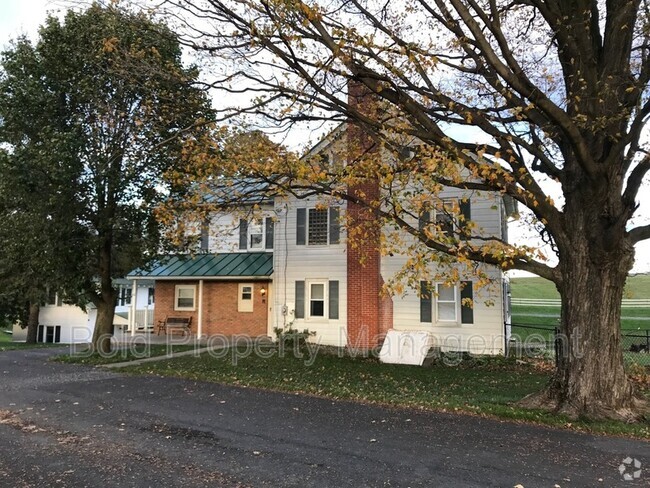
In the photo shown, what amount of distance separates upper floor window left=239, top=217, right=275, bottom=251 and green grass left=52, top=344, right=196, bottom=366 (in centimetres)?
509

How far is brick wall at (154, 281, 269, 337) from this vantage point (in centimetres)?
1989

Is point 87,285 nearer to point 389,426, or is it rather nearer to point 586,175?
point 389,426

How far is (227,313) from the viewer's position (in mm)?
20328

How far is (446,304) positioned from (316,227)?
5.71 meters

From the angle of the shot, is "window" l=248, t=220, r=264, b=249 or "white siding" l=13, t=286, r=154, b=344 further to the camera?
"white siding" l=13, t=286, r=154, b=344

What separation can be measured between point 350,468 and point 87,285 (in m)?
13.3

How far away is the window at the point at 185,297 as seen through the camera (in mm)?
21219

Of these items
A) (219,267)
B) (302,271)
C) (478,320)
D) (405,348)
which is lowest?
(405,348)

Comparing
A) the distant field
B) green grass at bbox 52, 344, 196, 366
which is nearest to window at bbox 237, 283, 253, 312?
green grass at bbox 52, 344, 196, 366

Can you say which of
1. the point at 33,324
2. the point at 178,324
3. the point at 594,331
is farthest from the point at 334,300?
the point at 33,324

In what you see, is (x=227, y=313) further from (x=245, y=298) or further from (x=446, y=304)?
(x=446, y=304)

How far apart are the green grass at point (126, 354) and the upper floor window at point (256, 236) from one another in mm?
5090

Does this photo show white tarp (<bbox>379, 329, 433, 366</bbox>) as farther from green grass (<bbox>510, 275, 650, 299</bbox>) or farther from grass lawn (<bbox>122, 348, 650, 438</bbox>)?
green grass (<bbox>510, 275, 650, 299</bbox>)

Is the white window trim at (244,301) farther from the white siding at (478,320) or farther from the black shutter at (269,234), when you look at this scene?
the white siding at (478,320)
